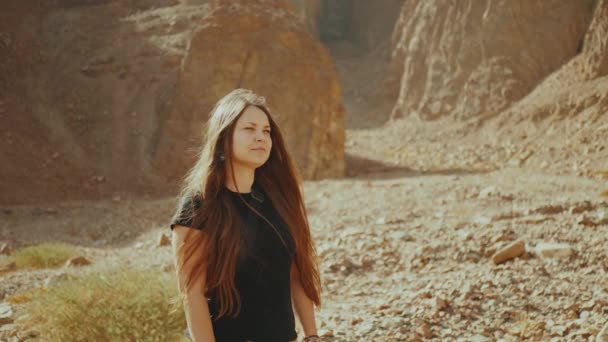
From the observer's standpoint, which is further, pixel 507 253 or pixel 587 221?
pixel 587 221

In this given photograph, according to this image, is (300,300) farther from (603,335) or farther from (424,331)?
(603,335)

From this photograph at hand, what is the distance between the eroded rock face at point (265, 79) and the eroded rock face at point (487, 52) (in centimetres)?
485

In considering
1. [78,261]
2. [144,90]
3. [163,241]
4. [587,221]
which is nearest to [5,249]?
[78,261]

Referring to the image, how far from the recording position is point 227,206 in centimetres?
237

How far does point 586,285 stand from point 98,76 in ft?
34.2

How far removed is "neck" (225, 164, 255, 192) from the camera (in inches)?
97.3

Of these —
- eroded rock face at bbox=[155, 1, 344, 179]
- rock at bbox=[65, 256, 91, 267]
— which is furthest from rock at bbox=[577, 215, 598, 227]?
eroded rock face at bbox=[155, 1, 344, 179]

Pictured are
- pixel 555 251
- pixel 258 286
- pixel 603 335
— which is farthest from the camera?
pixel 555 251

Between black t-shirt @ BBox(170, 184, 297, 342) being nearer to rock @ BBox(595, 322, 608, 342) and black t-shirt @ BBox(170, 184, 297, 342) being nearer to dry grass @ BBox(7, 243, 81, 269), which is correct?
rock @ BBox(595, 322, 608, 342)

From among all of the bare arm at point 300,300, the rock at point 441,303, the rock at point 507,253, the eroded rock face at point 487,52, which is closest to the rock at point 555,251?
the rock at point 507,253

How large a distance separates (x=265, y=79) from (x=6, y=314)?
819cm

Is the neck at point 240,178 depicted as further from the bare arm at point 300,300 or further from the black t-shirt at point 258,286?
the bare arm at point 300,300

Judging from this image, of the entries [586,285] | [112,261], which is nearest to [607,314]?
[586,285]

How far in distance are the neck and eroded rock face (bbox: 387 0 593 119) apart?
534 inches
